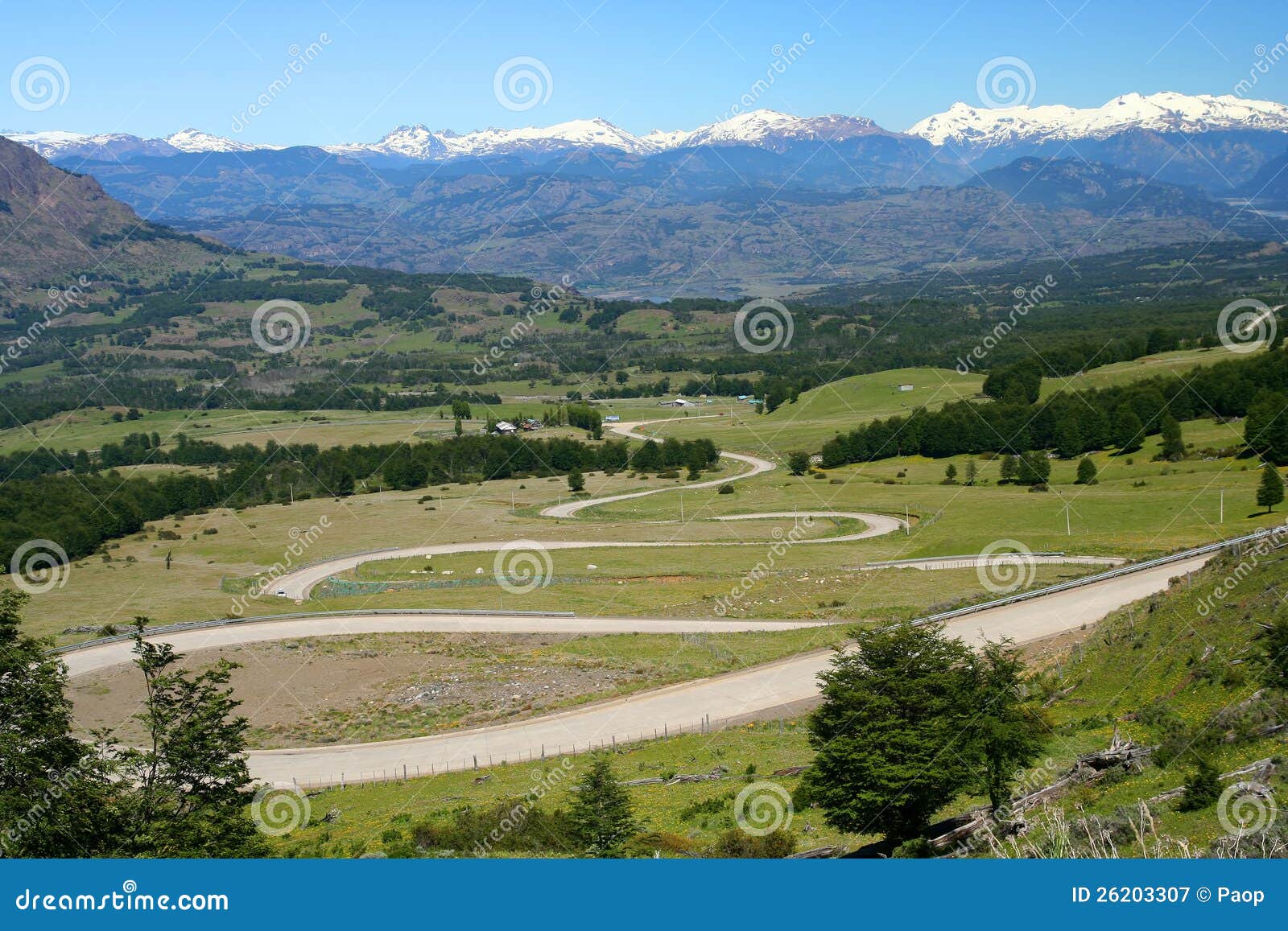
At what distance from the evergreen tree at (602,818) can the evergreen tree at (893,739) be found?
13.2 ft

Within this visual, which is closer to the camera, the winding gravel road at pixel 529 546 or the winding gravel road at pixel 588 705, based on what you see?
the winding gravel road at pixel 588 705

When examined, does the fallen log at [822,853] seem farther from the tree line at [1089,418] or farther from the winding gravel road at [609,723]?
the tree line at [1089,418]

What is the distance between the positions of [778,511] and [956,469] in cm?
2554

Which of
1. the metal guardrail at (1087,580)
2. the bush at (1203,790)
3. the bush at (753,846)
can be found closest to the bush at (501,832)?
the bush at (753,846)

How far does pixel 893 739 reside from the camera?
20.2 m

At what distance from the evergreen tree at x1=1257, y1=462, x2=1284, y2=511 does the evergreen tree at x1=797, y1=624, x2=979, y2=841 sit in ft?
162

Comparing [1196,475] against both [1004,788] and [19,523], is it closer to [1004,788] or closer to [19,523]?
[1004,788]

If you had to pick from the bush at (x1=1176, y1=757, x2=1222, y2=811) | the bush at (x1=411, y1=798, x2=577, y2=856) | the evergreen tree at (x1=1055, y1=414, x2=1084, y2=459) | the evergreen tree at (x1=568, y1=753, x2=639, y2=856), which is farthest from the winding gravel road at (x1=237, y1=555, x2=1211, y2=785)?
the evergreen tree at (x1=1055, y1=414, x2=1084, y2=459)

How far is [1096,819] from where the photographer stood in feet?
50.2

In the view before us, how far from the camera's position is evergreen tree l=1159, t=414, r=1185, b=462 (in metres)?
88.8

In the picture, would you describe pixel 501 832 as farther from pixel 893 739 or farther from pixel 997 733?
pixel 997 733

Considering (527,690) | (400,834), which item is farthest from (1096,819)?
(527,690)

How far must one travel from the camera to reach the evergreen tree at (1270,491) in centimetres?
6103

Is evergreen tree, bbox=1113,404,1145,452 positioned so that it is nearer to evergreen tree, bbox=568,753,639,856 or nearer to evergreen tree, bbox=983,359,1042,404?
evergreen tree, bbox=983,359,1042,404
